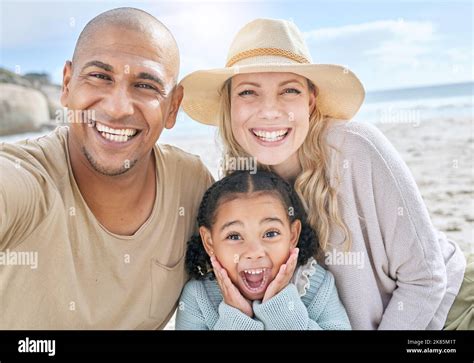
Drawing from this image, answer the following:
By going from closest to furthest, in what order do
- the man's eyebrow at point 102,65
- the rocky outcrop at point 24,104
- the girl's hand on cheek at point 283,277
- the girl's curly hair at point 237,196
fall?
the man's eyebrow at point 102,65, the girl's hand on cheek at point 283,277, the girl's curly hair at point 237,196, the rocky outcrop at point 24,104

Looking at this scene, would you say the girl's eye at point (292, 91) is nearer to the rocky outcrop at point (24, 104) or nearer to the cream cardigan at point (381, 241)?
the cream cardigan at point (381, 241)

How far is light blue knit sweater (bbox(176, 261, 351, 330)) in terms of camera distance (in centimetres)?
250

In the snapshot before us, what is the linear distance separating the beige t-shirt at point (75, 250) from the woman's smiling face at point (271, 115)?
0.35 metres

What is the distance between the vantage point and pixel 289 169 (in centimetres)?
283

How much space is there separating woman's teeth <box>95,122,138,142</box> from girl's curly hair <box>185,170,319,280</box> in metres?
0.45

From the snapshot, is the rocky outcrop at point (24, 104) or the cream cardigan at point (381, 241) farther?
the rocky outcrop at point (24, 104)

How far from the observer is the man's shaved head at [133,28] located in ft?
8.15

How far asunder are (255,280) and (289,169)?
1.81ft
